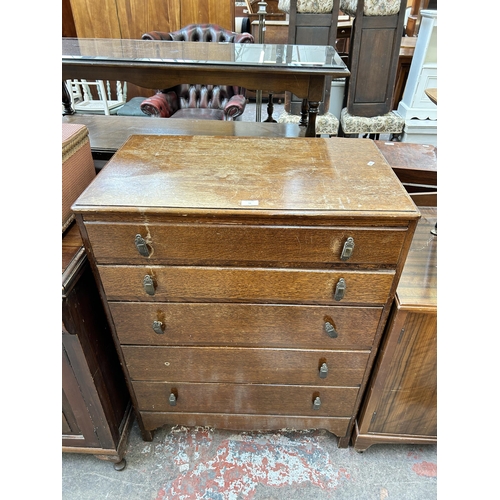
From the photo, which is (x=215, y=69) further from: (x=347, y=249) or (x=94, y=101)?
(x=94, y=101)

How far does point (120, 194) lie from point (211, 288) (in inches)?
13.1

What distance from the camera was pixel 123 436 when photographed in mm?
1343

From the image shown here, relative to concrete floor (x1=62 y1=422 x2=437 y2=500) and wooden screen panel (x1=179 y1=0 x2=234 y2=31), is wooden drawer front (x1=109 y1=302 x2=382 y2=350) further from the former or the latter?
wooden screen panel (x1=179 y1=0 x2=234 y2=31)

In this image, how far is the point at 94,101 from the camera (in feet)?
12.0

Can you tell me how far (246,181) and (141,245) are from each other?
31 centimetres

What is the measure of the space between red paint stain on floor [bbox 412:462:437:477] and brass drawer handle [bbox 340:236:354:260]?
3.24 feet

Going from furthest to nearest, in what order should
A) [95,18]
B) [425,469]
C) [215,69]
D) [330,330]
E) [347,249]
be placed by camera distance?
[95,18] < [425,469] < [215,69] < [330,330] < [347,249]

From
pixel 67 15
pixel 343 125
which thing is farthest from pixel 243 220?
pixel 67 15

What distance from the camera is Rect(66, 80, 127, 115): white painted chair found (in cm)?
338

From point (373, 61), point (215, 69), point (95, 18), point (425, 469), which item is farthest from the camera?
point (95, 18)

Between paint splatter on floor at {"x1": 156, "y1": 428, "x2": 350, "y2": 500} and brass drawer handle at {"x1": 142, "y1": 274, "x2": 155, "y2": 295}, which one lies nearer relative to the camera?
brass drawer handle at {"x1": 142, "y1": 274, "x2": 155, "y2": 295}

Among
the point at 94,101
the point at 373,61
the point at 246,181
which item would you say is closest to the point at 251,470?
the point at 246,181

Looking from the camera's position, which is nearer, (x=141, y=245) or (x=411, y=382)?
(x=141, y=245)

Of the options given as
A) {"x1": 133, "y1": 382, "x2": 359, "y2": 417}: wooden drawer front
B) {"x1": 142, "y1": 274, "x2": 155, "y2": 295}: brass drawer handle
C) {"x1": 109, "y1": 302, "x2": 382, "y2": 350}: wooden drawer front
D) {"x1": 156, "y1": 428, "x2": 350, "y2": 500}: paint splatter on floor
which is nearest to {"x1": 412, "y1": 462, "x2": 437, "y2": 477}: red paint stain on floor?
{"x1": 156, "y1": 428, "x2": 350, "y2": 500}: paint splatter on floor
